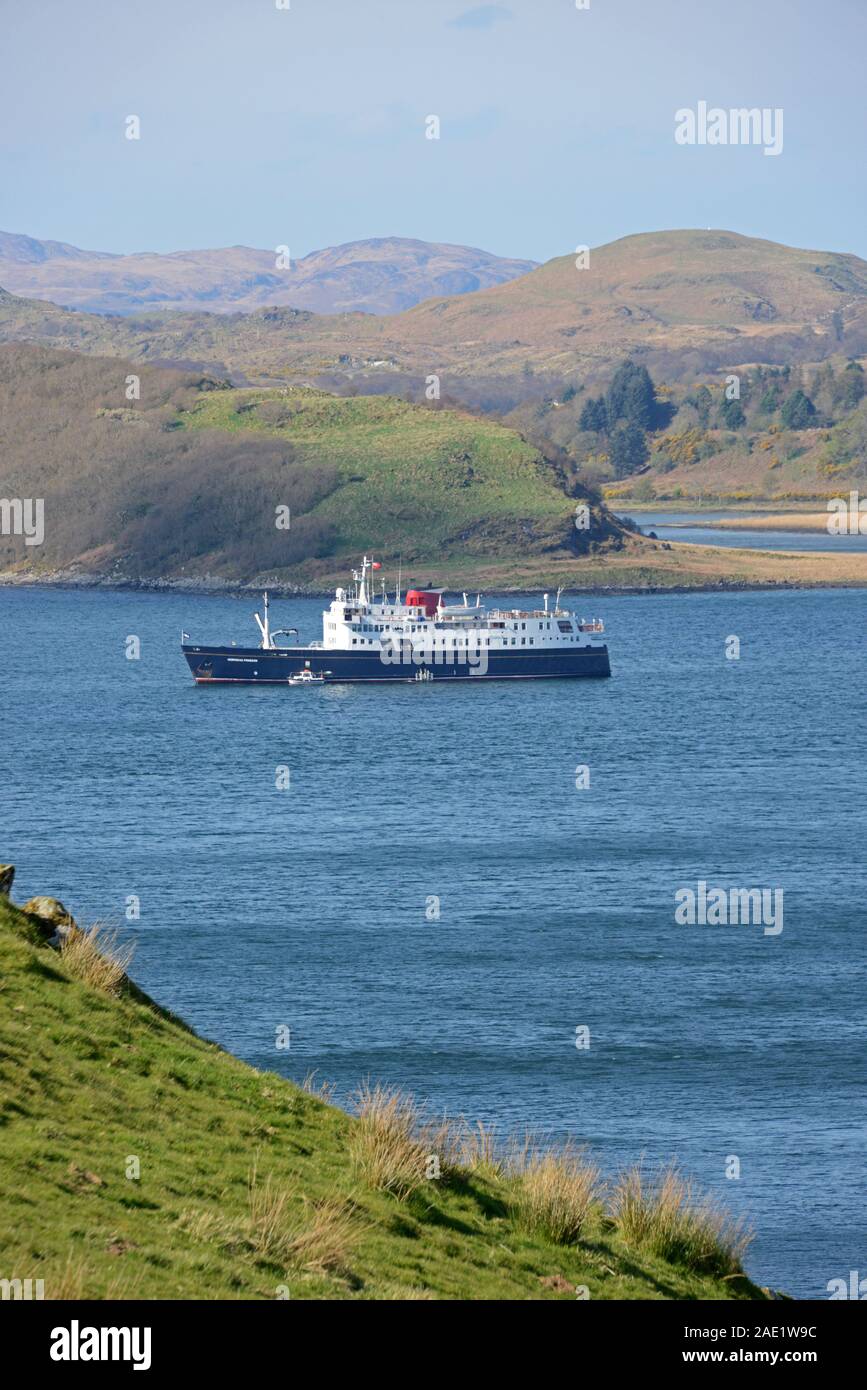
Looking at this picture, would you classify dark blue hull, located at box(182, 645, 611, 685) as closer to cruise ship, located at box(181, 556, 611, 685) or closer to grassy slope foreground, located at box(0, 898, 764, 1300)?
cruise ship, located at box(181, 556, 611, 685)

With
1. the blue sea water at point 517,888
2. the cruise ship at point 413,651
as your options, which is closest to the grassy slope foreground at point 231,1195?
the blue sea water at point 517,888

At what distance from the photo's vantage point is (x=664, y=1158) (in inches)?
1180

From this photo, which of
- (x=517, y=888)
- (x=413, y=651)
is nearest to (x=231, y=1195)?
(x=517, y=888)

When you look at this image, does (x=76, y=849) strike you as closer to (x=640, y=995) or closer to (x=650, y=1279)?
(x=640, y=995)

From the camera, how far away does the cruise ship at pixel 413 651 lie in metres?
107

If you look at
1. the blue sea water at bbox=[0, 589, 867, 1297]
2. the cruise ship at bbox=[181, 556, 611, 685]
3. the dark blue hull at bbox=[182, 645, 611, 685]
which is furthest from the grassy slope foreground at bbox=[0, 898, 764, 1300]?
the cruise ship at bbox=[181, 556, 611, 685]

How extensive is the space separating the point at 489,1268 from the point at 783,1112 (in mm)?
17615

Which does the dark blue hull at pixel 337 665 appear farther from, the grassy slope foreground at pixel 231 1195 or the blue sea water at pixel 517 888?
the grassy slope foreground at pixel 231 1195

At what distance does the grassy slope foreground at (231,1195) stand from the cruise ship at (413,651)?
86704 mm

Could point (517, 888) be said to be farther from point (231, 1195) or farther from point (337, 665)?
point (337, 665)

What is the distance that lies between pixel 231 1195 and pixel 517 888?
119ft

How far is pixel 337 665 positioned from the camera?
107000mm

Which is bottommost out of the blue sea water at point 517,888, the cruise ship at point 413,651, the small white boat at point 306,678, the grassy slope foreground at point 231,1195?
the blue sea water at point 517,888

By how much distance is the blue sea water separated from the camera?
33.0 metres
